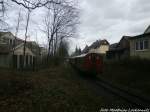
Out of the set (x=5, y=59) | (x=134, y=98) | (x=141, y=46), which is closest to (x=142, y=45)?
(x=141, y=46)

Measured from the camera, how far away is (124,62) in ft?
92.3

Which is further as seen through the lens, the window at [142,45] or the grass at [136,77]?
the window at [142,45]

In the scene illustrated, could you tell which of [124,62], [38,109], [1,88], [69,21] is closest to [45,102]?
[38,109]

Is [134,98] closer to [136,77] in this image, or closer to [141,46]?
[136,77]

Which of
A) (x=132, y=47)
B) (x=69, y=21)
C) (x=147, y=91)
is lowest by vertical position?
(x=147, y=91)

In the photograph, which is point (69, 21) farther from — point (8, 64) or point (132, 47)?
point (132, 47)

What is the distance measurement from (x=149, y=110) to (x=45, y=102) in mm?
4498

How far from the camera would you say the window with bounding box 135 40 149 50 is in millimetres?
26603

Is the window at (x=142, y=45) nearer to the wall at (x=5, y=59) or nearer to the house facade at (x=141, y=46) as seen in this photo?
the house facade at (x=141, y=46)

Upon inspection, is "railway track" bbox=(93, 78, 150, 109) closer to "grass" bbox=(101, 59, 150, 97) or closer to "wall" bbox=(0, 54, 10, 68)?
"grass" bbox=(101, 59, 150, 97)

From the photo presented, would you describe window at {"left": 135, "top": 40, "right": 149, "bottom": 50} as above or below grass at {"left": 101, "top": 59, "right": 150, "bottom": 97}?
above

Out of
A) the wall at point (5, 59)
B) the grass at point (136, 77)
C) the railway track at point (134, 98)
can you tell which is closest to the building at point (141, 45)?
the grass at point (136, 77)

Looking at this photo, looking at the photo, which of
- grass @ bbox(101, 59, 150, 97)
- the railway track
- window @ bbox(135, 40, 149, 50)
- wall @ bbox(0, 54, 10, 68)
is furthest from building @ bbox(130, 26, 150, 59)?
wall @ bbox(0, 54, 10, 68)

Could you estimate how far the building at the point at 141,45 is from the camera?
85.7 ft
